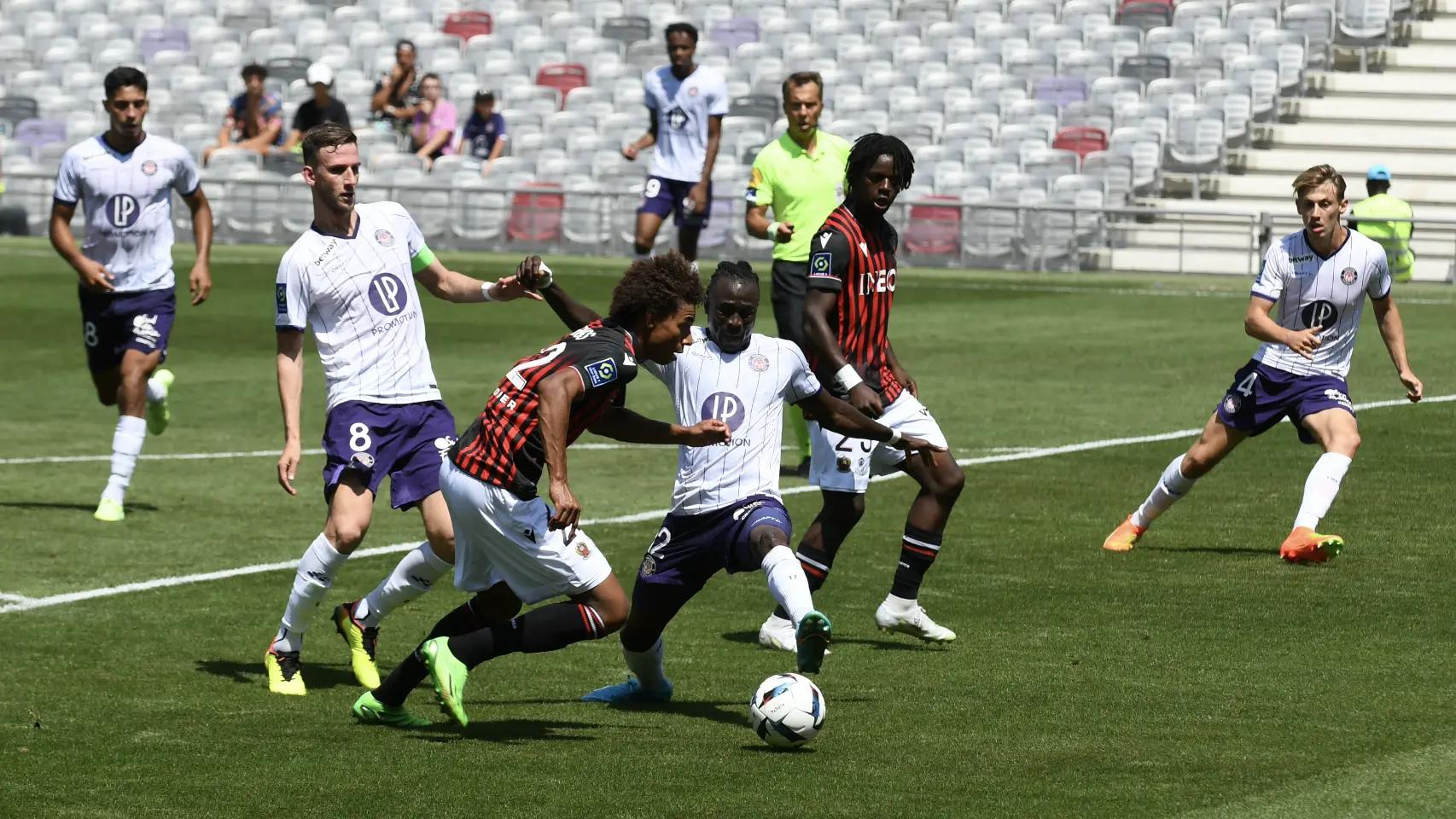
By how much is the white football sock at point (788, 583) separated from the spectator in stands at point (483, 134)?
25909 mm

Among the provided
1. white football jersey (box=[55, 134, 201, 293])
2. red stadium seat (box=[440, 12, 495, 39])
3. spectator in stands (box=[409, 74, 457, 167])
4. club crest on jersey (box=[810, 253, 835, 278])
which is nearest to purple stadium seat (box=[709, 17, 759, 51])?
red stadium seat (box=[440, 12, 495, 39])

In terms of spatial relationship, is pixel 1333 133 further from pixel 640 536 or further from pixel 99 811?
pixel 99 811

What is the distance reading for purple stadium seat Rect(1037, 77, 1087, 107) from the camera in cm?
3297

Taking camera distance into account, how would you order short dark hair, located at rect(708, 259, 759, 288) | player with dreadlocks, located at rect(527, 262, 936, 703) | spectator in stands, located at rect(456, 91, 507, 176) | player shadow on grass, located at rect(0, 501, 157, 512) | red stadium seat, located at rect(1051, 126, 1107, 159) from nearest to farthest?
player with dreadlocks, located at rect(527, 262, 936, 703) < short dark hair, located at rect(708, 259, 759, 288) < player shadow on grass, located at rect(0, 501, 157, 512) < red stadium seat, located at rect(1051, 126, 1107, 159) < spectator in stands, located at rect(456, 91, 507, 176)

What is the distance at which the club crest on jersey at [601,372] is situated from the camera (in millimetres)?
6980

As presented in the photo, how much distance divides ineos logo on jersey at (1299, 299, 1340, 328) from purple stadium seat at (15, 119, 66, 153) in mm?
29373

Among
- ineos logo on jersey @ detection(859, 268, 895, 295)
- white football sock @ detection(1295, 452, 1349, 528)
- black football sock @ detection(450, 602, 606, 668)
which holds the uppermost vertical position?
ineos logo on jersey @ detection(859, 268, 895, 295)

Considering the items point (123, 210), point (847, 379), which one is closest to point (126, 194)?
point (123, 210)

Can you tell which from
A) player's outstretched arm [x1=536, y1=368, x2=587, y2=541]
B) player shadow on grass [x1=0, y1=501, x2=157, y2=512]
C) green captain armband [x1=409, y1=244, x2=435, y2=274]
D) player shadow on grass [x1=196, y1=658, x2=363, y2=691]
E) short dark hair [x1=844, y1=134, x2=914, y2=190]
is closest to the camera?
player's outstretched arm [x1=536, y1=368, x2=587, y2=541]

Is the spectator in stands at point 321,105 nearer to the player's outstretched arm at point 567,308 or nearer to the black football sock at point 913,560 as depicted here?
the black football sock at point 913,560

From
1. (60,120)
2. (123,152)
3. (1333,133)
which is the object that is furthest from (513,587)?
(60,120)

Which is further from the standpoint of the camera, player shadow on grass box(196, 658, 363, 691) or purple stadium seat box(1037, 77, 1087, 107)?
purple stadium seat box(1037, 77, 1087, 107)

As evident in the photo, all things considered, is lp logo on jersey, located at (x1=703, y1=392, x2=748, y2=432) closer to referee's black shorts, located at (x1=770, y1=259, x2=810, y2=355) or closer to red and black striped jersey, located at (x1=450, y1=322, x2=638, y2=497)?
red and black striped jersey, located at (x1=450, y1=322, x2=638, y2=497)

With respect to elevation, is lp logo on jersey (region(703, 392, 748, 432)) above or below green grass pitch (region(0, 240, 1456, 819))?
above
